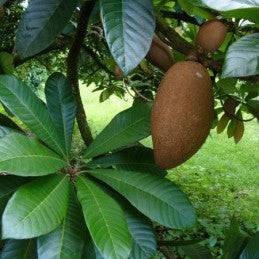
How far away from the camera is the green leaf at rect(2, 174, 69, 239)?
0.61 meters

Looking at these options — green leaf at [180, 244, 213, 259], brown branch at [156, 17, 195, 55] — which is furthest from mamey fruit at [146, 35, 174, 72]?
green leaf at [180, 244, 213, 259]

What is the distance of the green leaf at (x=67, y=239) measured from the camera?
704mm

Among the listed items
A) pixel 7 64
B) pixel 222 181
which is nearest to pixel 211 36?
pixel 7 64

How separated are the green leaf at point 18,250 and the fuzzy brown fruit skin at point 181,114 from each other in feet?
0.94

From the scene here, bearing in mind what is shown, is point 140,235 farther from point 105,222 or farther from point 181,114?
point 181,114

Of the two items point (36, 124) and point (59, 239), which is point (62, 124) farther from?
point (59, 239)

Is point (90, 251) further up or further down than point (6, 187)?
further down

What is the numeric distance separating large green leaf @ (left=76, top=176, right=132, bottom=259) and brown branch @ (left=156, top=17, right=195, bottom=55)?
236 millimetres

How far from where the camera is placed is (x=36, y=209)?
0.65 meters

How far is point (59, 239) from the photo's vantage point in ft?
2.34

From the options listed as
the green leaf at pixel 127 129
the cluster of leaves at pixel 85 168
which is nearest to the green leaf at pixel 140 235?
the cluster of leaves at pixel 85 168

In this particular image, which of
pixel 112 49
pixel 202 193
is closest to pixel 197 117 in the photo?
pixel 112 49

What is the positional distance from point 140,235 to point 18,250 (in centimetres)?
19

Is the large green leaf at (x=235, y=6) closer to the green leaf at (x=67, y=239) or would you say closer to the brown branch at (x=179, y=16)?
the green leaf at (x=67, y=239)
